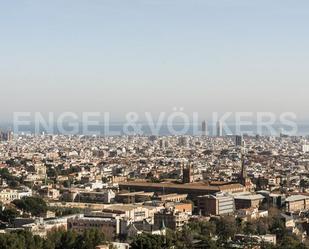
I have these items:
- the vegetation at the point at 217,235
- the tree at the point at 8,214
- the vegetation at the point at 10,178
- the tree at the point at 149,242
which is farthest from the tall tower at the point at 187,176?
the tree at the point at 149,242

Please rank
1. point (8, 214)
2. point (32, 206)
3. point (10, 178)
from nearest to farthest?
point (8, 214), point (32, 206), point (10, 178)

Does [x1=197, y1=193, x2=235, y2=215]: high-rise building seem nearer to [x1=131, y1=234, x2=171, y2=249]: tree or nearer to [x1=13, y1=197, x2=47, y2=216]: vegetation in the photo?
[x1=13, y1=197, x2=47, y2=216]: vegetation

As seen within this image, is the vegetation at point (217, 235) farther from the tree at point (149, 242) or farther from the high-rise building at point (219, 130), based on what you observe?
the high-rise building at point (219, 130)

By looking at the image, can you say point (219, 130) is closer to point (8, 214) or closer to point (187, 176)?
point (187, 176)

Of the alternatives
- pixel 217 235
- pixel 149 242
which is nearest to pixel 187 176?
pixel 217 235

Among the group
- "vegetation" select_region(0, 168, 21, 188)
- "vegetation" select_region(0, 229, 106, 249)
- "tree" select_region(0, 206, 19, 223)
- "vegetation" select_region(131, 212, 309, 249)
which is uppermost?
"vegetation" select_region(0, 168, 21, 188)

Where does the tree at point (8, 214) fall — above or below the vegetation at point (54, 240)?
above

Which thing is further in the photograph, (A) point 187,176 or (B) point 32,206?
(A) point 187,176

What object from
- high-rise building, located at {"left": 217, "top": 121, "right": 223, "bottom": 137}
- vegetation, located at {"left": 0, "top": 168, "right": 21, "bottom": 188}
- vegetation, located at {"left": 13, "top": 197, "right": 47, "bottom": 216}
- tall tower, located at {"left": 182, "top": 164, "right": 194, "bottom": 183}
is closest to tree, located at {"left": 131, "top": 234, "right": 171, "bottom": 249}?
vegetation, located at {"left": 13, "top": 197, "right": 47, "bottom": 216}

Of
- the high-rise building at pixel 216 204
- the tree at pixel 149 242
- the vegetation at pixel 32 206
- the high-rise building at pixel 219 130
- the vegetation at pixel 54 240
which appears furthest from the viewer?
the high-rise building at pixel 219 130

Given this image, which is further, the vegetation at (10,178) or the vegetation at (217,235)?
the vegetation at (10,178)

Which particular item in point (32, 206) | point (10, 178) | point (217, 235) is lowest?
point (217, 235)
